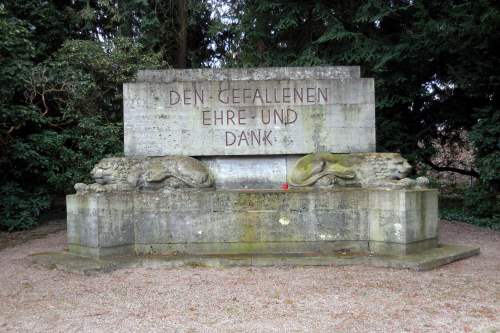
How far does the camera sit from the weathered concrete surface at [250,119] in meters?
8.50

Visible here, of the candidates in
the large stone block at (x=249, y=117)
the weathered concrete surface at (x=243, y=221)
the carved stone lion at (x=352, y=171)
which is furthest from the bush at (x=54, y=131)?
the carved stone lion at (x=352, y=171)

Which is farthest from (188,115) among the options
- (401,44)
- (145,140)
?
(401,44)

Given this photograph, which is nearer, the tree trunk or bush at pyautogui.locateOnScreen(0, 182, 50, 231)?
bush at pyautogui.locateOnScreen(0, 182, 50, 231)

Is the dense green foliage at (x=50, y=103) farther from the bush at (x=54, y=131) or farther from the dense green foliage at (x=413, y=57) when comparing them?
the dense green foliage at (x=413, y=57)

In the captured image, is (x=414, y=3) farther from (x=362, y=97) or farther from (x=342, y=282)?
(x=342, y=282)

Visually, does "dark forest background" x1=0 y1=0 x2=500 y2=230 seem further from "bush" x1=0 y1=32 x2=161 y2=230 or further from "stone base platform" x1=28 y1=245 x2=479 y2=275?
"stone base platform" x1=28 y1=245 x2=479 y2=275

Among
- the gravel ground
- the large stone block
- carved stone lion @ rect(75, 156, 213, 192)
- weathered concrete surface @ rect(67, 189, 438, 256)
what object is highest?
the large stone block

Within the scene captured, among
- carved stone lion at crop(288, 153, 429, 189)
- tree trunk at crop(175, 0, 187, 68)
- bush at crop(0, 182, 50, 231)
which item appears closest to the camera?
carved stone lion at crop(288, 153, 429, 189)

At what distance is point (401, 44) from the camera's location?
1395 centimetres

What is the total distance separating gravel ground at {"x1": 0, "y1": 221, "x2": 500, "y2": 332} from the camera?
195 inches

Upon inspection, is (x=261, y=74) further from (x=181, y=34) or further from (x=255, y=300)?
(x=181, y=34)

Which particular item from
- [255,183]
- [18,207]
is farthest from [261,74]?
[18,207]

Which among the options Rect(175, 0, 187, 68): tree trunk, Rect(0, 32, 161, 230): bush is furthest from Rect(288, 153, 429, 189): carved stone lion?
Rect(175, 0, 187, 68): tree trunk

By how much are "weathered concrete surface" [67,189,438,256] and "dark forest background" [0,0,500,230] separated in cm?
542
